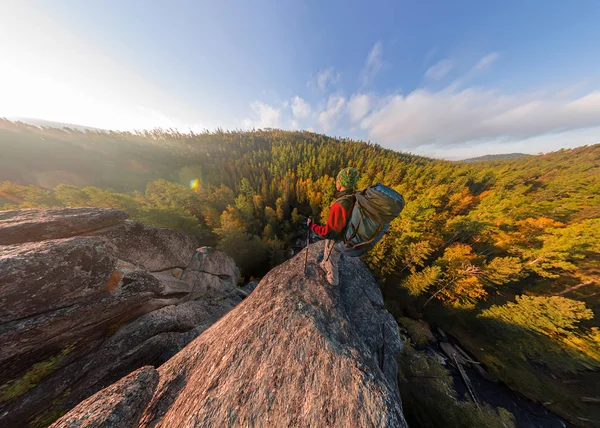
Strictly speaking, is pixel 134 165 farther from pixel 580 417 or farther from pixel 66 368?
pixel 580 417

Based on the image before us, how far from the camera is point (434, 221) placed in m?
22.3

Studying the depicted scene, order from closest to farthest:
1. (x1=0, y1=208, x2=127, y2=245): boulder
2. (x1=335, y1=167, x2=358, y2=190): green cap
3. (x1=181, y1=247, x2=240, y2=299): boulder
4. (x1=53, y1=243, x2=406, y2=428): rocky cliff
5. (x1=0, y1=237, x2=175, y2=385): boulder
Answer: (x1=53, y1=243, x2=406, y2=428): rocky cliff, (x1=0, y1=237, x2=175, y2=385): boulder, (x1=335, y1=167, x2=358, y2=190): green cap, (x1=0, y1=208, x2=127, y2=245): boulder, (x1=181, y1=247, x2=240, y2=299): boulder

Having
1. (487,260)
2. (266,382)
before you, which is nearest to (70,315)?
(266,382)

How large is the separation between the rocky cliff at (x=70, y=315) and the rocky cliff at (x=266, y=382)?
2755 mm

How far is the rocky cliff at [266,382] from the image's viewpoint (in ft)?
13.2

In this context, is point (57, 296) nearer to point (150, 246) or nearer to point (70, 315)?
point (70, 315)

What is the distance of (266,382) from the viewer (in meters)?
4.47

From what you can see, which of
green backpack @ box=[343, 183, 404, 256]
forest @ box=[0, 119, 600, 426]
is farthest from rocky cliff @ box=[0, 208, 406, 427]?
forest @ box=[0, 119, 600, 426]

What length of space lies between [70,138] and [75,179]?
18035 millimetres

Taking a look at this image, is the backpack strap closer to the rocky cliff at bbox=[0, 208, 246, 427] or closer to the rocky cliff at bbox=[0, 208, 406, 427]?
the rocky cliff at bbox=[0, 208, 406, 427]

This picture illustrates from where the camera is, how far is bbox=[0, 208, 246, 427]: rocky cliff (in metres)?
5.04

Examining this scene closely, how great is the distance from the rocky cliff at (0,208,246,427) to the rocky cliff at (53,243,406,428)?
2755 mm

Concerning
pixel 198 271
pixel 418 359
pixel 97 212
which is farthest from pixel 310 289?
pixel 418 359

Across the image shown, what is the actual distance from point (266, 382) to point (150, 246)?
11.7 m
